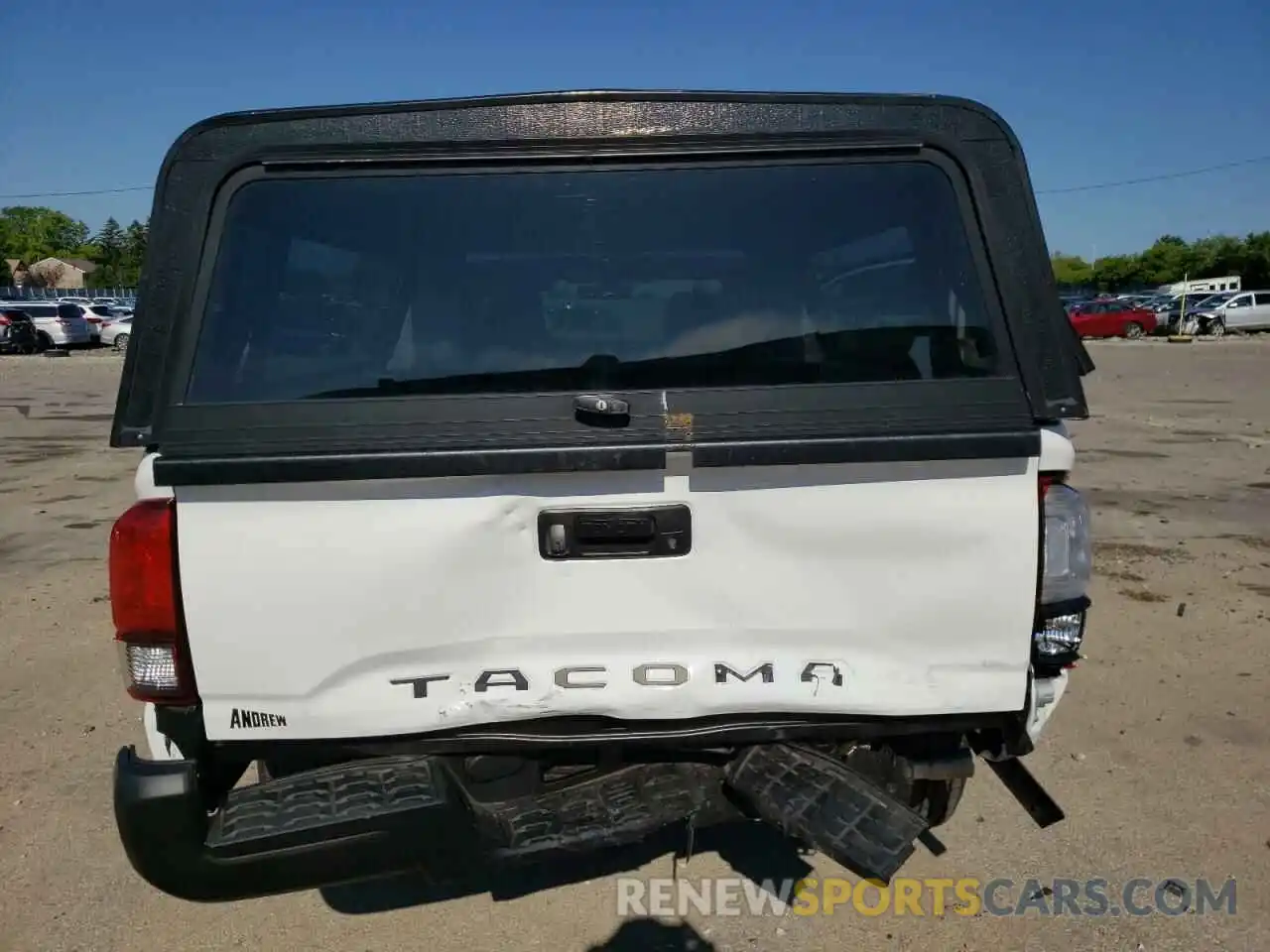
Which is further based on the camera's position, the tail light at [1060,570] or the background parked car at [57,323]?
the background parked car at [57,323]

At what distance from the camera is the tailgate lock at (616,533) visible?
7.16 ft

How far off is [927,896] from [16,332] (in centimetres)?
3590

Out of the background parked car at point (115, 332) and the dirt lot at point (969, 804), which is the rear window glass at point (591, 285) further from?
the background parked car at point (115, 332)

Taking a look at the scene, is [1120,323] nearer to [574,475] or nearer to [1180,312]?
[1180,312]

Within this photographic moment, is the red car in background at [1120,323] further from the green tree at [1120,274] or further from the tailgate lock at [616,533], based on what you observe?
the green tree at [1120,274]

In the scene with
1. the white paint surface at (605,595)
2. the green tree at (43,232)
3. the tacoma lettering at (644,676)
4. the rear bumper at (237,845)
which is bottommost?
the rear bumper at (237,845)

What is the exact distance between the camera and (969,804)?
368 cm

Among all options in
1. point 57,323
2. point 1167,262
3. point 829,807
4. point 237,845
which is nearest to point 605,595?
point 829,807

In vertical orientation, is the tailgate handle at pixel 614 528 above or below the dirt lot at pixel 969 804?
above

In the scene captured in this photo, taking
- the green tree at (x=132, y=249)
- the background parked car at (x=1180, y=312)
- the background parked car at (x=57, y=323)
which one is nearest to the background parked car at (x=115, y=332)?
the background parked car at (x=57, y=323)

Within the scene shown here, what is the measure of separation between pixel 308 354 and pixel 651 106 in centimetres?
100

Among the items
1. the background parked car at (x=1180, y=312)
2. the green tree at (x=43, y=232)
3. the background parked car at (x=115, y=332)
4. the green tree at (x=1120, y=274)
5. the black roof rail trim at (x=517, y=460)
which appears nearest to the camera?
the black roof rail trim at (x=517, y=460)

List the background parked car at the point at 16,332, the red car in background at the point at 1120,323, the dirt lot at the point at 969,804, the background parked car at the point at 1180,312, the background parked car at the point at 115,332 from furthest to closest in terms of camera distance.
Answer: the background parked car at the point at 1180,312
the red car in background at the point at 1120,323
the background parked car at the point at 115,332
the background parked car at the point at 16,332
the dirt lot at the point at 969,804

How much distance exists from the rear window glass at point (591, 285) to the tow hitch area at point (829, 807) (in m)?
0.93
